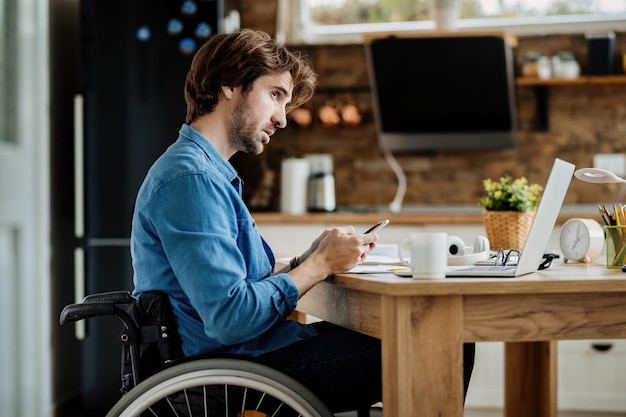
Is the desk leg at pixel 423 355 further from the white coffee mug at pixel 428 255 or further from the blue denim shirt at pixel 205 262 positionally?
the blue denim shirt at pixel 205 262

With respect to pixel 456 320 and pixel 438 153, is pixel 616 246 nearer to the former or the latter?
pixel 456 320

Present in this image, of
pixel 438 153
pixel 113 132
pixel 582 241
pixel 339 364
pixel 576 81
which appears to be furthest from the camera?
pixel 438 153

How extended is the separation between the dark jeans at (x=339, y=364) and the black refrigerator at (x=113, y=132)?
2031mm

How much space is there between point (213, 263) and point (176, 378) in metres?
0.21

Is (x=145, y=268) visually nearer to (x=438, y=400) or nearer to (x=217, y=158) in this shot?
(x=217, y=158)

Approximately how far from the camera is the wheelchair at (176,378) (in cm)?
152

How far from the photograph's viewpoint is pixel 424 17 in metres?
4.45

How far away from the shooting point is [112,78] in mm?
3674

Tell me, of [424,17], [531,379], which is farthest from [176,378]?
[424,17]

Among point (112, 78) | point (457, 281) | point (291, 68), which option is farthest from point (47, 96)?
point (457, 281)

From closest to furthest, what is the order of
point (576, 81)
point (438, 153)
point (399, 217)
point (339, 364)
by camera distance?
1. point (339, 364)
2. point (399, 217)
3. point (576, 81)
4. point (438, 153)

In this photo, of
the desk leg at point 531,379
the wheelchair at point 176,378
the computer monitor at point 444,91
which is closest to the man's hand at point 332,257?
the wheelchair at point 176,378

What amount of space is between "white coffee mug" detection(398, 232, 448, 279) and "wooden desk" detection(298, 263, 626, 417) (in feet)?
0.11

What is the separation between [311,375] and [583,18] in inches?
123
